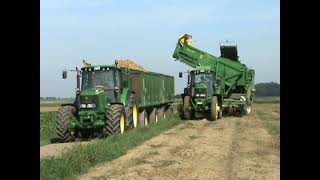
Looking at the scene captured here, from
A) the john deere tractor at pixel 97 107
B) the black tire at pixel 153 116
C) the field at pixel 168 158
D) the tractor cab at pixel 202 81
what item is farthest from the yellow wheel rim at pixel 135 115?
the tractor cab at pixel 202 81

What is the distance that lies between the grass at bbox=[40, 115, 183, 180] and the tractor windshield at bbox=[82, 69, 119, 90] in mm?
2584

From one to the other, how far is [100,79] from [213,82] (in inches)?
338

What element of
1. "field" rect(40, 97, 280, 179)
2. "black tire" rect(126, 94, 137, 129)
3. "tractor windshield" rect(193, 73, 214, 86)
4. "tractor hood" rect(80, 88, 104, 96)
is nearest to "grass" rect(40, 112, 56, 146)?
"tractor hood" rect(80, 88, 104, 96)

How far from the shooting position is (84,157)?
10.1 m

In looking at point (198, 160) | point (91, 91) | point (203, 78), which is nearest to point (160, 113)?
point (203, 78)

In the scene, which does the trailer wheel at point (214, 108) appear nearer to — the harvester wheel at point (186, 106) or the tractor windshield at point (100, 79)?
the harvester wheel at point (186, 106)

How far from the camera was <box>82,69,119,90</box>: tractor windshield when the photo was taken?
16.4m

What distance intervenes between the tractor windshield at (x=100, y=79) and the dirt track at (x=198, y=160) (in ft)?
8.58

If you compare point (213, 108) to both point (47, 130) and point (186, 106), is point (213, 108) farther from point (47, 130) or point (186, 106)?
point (47, 130)
